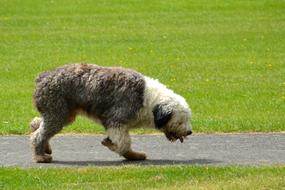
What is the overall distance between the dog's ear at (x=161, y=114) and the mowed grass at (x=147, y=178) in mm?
838

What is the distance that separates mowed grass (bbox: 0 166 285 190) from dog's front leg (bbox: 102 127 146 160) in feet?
1.84

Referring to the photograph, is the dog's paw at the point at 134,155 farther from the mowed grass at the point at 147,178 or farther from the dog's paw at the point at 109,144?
the mowed grass at the point at 147,178

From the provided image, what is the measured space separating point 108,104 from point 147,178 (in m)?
1.54

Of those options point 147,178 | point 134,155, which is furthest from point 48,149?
point 147,178

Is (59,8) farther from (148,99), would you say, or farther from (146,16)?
(148,99)

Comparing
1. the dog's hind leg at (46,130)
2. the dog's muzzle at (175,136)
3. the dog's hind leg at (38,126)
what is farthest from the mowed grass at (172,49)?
the dog's hind leg at (46,130)

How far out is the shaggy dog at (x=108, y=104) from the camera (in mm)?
11055

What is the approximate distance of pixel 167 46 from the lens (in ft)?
81.6

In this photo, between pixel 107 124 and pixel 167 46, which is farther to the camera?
pixel 167 46

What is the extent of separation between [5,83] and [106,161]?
7523 mm

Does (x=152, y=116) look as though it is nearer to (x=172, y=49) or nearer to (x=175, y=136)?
(x=175, y=136)

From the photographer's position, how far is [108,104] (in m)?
11.1

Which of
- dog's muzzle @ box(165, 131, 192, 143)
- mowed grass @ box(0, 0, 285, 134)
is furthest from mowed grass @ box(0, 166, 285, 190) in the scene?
mowed grass @ box(0, 0, 285, 134)

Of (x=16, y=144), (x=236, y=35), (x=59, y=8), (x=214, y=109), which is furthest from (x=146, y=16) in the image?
(x=16, y=144)
